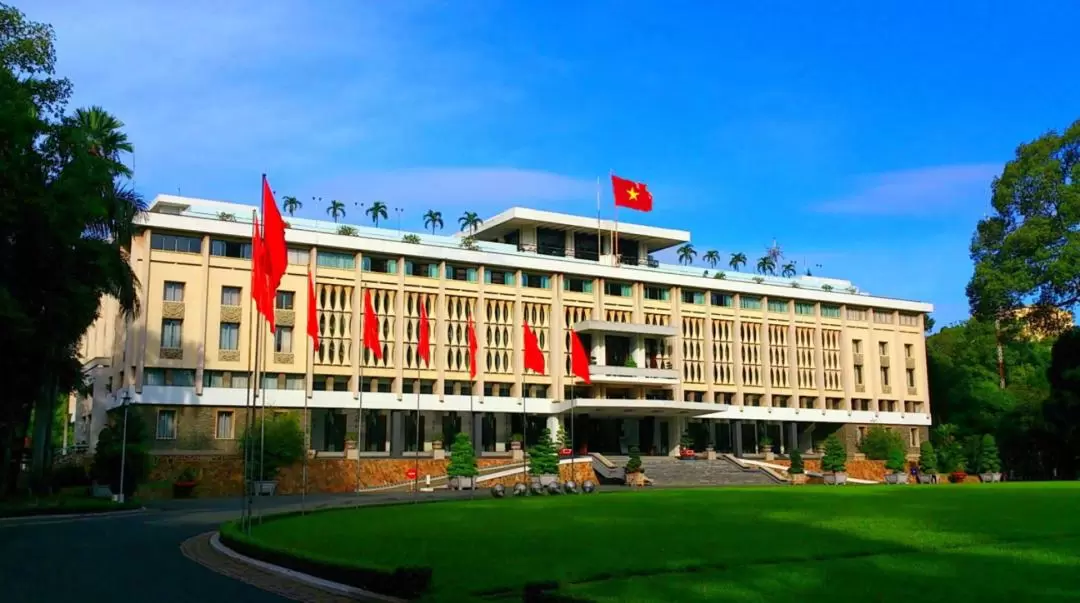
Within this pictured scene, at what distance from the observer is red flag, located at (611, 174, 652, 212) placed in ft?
217

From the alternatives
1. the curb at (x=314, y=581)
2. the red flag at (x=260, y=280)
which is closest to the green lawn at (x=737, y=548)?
the curb at (x=314, y=581)

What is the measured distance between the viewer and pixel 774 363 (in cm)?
7794

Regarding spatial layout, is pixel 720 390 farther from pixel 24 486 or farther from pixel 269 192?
pixel 269 192

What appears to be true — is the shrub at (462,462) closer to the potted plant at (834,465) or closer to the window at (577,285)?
the window at (577,285)

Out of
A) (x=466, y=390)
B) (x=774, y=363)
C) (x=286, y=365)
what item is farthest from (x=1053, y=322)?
(x=286, y=365)

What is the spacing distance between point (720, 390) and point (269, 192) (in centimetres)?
5622

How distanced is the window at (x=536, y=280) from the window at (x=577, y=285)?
4.75 feet

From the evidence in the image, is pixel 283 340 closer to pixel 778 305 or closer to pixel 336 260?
pixel 336 260

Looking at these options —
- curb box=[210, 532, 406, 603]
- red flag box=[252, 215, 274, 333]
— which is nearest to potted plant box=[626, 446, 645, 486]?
red flag box=[252, 215, 274, 333]

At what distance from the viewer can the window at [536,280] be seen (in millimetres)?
A: 68438

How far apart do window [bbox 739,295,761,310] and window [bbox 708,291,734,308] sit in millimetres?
902

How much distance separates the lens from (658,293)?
243 feet

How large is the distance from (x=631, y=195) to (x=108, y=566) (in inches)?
2097

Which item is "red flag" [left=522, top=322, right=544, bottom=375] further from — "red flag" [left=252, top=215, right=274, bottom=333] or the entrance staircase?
"red flag" [left=252, top=215, right=274, bottom=333]
